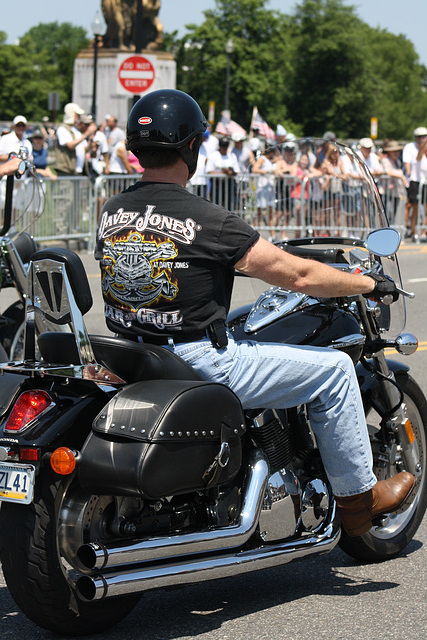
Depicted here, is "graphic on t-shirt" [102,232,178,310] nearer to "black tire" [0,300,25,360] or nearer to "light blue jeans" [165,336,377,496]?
"light blue jeans" [165,336,377,496]

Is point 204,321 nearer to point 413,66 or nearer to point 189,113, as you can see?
point 189,113

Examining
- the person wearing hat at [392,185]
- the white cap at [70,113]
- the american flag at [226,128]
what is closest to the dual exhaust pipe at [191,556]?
the white cap at [70,113]

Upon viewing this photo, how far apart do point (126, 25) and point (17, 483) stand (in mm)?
40820

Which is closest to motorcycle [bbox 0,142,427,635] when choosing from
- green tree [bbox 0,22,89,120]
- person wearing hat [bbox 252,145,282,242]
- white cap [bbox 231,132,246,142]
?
person wearing hat [bbox 252,145,282,242]

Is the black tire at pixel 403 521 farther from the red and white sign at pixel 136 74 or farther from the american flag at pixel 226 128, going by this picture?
the american flag at pixel 226 128

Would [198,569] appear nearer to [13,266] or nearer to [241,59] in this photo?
[13,266]

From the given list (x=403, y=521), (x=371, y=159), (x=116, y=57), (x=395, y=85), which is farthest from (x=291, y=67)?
(x=403, y=521)

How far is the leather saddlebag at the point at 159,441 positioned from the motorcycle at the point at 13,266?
3.45m

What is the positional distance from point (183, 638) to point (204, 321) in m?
1.03

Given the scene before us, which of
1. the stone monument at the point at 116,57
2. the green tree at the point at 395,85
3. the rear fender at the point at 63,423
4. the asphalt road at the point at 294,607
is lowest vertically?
the asphalt road at the point at 294,607

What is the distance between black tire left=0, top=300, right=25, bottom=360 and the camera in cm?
692

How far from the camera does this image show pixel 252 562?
3551mm

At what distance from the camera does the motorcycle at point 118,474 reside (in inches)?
126

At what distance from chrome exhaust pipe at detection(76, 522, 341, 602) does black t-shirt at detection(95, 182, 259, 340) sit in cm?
74
